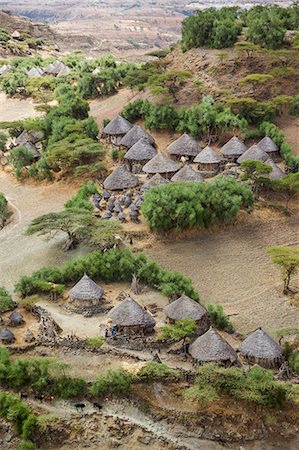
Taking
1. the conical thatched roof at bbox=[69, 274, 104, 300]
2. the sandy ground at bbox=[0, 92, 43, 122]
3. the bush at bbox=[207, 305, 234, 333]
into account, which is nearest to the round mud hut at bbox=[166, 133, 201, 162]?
the conical thatched roof at bbox=[69, 274, 104, 300]

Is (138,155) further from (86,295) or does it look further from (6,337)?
(6,337)

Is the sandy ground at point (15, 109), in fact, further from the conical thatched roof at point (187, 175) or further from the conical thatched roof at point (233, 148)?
the conical thatched roof at point (187, 175)

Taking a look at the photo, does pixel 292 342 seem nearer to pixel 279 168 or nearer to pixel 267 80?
pixel 279 168

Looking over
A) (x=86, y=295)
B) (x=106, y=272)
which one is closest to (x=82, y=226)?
(x=106, y=272)

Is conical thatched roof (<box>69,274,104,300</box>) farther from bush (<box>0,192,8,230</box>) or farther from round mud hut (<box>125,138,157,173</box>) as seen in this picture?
round mud hut (<box>125,138,157,173</box>)

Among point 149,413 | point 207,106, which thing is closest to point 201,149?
point 207,106

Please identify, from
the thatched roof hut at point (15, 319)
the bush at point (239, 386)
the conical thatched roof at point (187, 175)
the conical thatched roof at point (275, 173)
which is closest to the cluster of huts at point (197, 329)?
the bush at point (239, 386)
